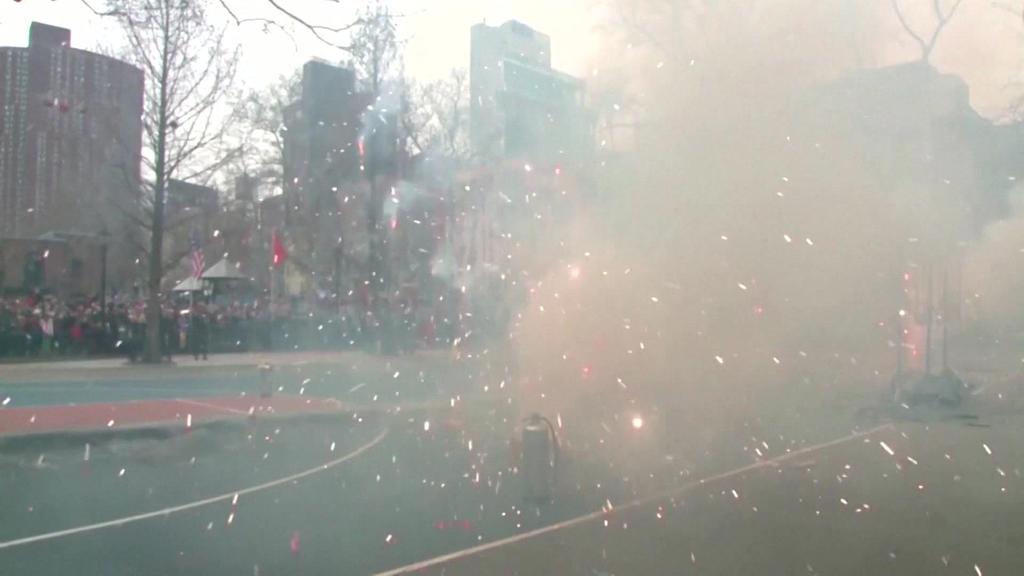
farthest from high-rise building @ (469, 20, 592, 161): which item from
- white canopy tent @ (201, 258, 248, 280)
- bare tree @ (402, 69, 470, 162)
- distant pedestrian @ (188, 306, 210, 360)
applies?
white canopy tent @ (201, 258, 248, 280)

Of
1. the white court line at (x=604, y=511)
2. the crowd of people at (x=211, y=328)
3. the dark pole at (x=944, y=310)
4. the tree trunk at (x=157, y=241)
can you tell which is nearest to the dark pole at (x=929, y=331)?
the dark pole at (x=944, y=310)

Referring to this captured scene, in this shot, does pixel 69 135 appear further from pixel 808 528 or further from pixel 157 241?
pixel 808 528

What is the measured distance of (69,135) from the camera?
17562 mm

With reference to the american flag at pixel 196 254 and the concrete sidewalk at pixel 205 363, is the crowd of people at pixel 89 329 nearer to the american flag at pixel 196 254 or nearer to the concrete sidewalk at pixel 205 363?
the concrete sidewalk at pixel 205 363

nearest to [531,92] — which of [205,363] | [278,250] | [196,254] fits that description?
[205,363]

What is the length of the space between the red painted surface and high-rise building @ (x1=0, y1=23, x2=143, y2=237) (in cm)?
383

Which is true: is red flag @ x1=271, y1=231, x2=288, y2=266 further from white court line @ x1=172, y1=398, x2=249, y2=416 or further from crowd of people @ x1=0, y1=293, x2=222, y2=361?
white court line @ x1=172, y1=398, x2=249, y2=416

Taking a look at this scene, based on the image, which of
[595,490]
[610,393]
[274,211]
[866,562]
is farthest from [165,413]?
[274,211]

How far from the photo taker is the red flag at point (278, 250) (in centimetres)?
2287

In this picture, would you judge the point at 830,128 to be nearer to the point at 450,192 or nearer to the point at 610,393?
the point at 610,393

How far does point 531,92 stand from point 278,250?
15.0 m

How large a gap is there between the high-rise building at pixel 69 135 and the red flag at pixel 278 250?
3.47m

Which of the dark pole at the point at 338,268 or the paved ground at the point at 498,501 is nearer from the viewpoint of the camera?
the paved ground at the point at 498,501

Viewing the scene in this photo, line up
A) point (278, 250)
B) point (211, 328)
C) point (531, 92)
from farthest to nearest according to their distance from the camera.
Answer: point (278, 250), point (211, 328), point (531, 92)
